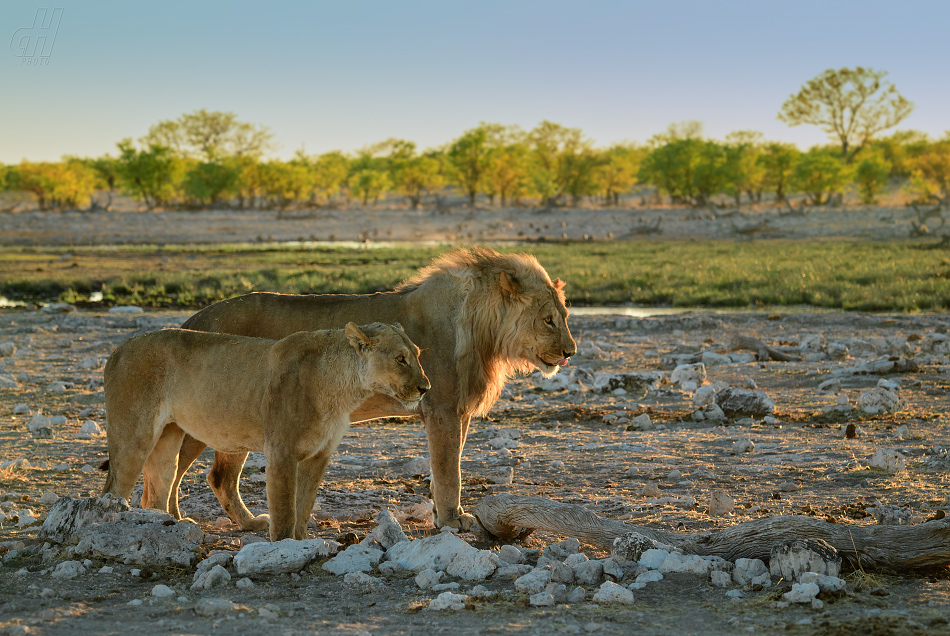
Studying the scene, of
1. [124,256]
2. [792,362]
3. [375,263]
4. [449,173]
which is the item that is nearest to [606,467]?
[792,362]

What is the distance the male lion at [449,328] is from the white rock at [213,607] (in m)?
2.10

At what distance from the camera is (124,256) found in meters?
44.6

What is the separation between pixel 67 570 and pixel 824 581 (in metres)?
4.42

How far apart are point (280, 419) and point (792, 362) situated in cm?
1105

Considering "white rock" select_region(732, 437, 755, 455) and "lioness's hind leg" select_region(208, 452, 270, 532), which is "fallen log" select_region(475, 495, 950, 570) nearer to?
"lioness's hind leg" select_region(208, 452, 270, 532)

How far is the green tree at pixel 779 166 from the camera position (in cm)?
7619

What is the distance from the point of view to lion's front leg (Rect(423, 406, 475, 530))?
706 centimetres

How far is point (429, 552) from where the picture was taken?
5.96m

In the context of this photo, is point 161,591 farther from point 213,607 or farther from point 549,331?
point 549,331

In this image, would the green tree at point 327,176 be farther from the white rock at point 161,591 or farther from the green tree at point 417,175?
the white rock at point 161,591

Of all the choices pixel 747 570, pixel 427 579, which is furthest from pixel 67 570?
pixel 747 570

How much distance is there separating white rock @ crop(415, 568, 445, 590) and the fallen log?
1.07 metres

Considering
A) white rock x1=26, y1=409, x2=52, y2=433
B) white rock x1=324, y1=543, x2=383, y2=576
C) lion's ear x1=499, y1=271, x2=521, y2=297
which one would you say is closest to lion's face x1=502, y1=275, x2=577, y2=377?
lion's ear x1=499, y1=271, x2=521, y2=297

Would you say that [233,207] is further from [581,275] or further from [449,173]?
[581,275]
